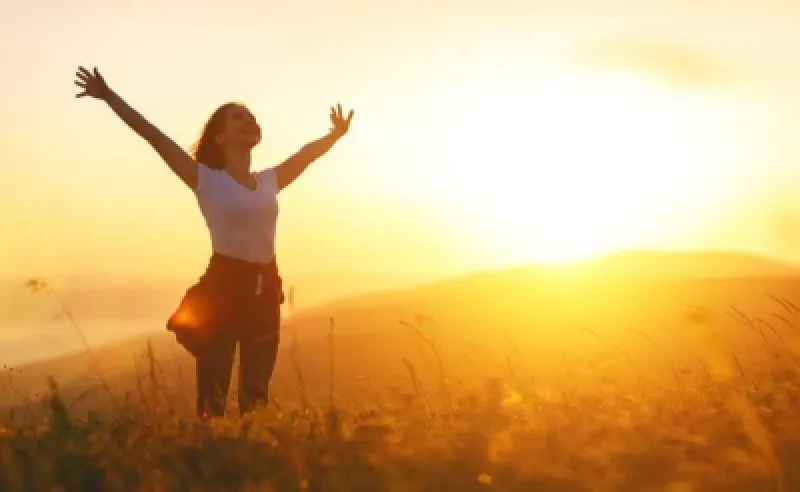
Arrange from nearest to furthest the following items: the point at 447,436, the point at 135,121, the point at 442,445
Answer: the point at 442,445
the point at 447,436
the point at 135,121

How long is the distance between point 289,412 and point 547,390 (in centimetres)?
142

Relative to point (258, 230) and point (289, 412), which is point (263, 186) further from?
point (289, 412)

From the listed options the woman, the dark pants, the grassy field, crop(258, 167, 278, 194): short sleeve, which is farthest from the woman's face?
the grassy field

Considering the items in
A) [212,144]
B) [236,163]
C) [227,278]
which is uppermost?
[212,144]

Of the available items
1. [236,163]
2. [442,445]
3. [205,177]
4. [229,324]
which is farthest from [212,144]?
[442,445]

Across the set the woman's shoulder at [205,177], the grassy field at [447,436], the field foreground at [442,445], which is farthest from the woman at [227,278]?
the field foreground at [442,445]

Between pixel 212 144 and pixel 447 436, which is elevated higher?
pixel 212 144

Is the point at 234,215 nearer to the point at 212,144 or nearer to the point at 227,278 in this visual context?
the point at 227,278

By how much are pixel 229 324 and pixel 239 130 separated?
130cm

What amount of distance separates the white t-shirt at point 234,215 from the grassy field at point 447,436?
101cm

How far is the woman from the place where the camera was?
7504mm

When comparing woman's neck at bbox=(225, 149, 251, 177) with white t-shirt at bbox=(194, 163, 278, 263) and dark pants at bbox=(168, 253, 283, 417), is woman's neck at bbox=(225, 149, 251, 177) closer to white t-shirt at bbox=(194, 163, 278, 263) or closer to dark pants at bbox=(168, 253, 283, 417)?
white t-shirt at bbox=(194, 163, 278, 263)

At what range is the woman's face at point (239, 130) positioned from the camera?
7773 mm

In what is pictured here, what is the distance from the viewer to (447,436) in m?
5.17
